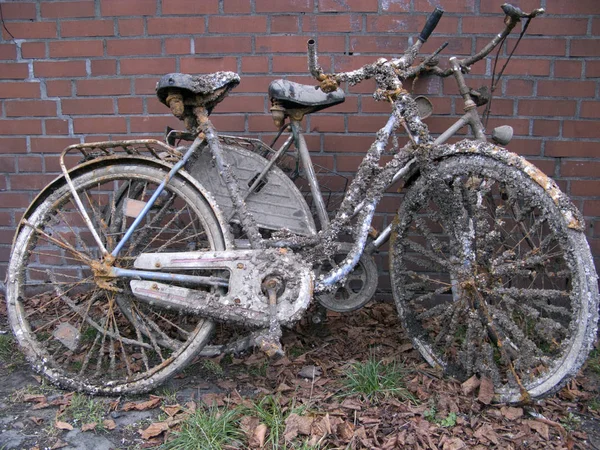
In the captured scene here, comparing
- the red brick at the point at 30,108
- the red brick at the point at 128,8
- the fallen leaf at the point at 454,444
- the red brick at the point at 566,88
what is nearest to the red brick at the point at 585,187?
the red brick at the point at 566,88

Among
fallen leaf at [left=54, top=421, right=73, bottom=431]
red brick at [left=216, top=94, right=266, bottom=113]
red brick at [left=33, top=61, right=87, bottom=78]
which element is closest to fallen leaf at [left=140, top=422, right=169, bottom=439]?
fallen leaf at [left=54, top=421, right=73, bottom=431]

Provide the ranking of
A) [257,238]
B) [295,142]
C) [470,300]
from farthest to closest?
1. [295,142]
2. [257,238]
3. [470,300]

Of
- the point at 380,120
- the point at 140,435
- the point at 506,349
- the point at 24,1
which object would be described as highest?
the point at 24,1

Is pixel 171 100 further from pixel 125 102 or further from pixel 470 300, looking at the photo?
pixel 470 300

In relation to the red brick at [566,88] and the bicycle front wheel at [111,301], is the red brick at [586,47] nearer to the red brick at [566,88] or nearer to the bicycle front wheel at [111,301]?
the red brick at [566,88]

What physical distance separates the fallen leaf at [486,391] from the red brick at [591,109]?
188 centimetres

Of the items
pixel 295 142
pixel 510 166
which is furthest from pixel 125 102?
pixel 510 166

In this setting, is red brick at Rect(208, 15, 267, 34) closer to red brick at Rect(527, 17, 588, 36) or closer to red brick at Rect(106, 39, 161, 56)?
red brick at Rect(106, 39, 161, 56)

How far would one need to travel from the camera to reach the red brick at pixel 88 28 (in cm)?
318

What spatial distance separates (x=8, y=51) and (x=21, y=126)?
0.50m

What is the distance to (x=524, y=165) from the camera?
209 cm

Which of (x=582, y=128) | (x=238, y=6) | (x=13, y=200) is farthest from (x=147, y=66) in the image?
(x=582, y=128)

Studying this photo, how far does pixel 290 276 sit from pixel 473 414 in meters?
1.04

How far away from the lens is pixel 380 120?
316 cm
